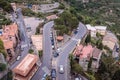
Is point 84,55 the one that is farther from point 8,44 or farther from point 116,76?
point 8,44

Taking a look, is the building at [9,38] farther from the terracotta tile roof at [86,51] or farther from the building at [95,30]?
the building at [95,30]

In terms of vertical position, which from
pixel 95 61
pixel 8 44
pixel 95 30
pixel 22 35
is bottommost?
pixel 95 61

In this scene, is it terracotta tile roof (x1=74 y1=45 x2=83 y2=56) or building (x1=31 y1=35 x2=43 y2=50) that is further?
building (x1=31 y1=35 x2=43 y2=50)

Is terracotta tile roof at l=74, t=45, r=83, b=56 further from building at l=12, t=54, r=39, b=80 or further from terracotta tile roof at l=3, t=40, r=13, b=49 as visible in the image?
terracotta tile roof at l=3, t=40, r=13, b=49

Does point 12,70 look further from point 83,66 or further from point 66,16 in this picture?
point 66,16

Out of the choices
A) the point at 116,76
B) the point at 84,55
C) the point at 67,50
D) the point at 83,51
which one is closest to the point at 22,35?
the point at 67,50

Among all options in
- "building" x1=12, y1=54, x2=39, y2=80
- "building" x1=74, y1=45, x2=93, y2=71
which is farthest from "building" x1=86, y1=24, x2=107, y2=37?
"building" x1=12, y1=54, x2=39, y2=80

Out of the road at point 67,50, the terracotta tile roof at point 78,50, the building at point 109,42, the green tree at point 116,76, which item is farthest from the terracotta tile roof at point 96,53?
the building at point 109,42
